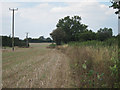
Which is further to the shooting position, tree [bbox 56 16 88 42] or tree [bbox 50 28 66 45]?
tree [bbox 56 16 88 42]

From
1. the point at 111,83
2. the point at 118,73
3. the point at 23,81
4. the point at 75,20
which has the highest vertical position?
the point at 75,20

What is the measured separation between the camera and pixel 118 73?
4605 millimetres

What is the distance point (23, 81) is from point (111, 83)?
10.6 feet

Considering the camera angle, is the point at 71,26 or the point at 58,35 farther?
the point at 71,26

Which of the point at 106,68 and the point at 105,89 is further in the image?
the point at 106,68

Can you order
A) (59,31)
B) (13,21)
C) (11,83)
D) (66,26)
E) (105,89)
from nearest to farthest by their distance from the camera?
1. (105,89)
2. (11,83)
3. (13,21)
4. (59,31)
5. (66,26)

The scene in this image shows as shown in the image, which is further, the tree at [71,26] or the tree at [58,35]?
the tree at [71,26]

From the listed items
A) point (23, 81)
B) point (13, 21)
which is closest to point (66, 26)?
point (13, 21)

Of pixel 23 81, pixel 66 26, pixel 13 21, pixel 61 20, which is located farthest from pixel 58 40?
pixel 23 81

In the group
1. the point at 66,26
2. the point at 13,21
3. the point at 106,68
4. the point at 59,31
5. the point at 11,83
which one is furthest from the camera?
the point at 66,26

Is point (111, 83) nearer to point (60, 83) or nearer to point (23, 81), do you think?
point (60, 83)

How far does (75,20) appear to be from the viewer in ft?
235

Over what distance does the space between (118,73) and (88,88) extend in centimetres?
98

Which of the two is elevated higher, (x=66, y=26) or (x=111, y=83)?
(x=66, y=26)
